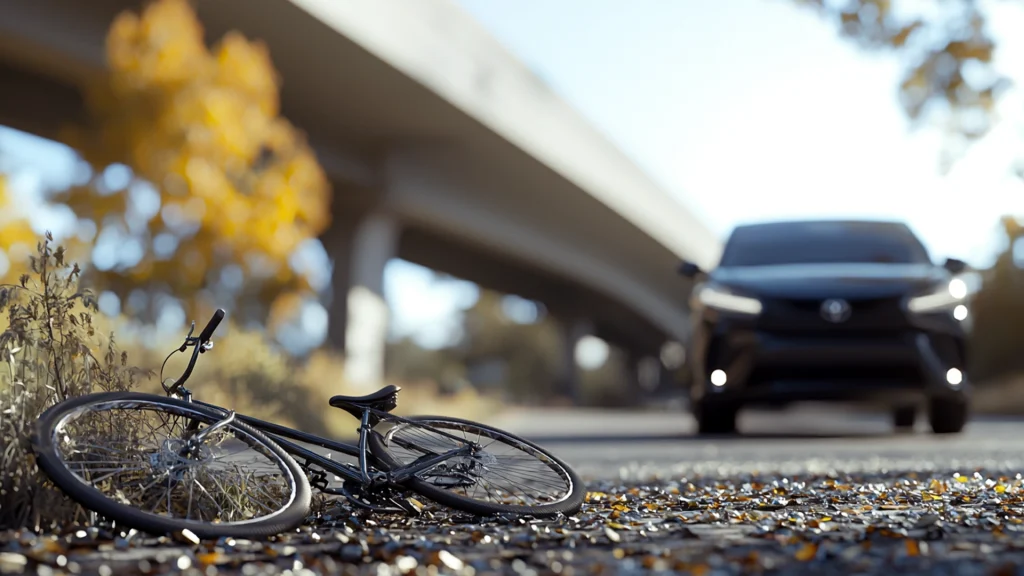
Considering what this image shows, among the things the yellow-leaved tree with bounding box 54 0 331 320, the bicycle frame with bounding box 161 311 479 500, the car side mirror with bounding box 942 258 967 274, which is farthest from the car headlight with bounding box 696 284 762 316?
the yellow-leaved tree with bounding box 54 0 331 320

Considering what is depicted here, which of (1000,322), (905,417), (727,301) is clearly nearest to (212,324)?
(727,301)

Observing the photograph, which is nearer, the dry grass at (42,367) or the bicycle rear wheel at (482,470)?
the dry grass at (42,367)

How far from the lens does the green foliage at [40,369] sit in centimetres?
381

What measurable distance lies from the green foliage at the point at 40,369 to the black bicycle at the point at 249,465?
172mm

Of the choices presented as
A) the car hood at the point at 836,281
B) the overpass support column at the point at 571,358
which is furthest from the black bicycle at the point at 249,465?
the overpass support column at the point at 571,358

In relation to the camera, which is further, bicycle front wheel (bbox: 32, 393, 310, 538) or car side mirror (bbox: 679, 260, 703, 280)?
car side mirror (bbox: 679, 260, 703, 280)

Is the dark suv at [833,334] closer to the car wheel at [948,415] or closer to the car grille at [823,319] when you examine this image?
the car grille at [823,319]

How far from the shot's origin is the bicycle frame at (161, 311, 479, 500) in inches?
166

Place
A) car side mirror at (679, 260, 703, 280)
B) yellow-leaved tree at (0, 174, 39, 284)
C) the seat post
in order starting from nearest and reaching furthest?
the seat post
car side mirror at (679, 260, 703, 280)
yellow-leaved tree at (0, 174, 39, 284)

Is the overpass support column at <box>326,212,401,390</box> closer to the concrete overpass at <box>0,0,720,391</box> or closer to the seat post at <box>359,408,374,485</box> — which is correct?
the concrete overpass at <box>0,0,720,391</box>

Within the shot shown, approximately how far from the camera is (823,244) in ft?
36.1

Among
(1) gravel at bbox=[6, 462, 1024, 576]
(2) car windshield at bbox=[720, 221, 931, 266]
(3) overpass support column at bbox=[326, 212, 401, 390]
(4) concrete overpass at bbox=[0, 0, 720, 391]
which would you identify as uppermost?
(4) concrete overpass at bbox=[0, 0, 720, 391]

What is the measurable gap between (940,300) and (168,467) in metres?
7.40

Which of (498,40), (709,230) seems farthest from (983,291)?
(498,40)
